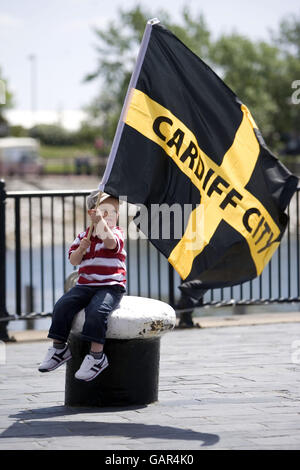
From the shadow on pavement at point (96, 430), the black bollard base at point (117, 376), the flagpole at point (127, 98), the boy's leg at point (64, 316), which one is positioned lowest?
the shadow on pavement at point (96, 430)

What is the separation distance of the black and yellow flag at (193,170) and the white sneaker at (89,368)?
2.36 feet

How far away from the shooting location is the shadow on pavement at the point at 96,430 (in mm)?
4547

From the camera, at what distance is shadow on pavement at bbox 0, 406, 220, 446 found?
14.9 ft

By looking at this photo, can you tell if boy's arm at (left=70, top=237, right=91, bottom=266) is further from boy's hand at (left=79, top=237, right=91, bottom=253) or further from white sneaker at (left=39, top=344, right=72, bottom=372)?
white sneaker at (left=39, top=344, right=72, bottom=372)

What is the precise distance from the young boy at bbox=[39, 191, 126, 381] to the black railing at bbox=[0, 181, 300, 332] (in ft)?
7.30

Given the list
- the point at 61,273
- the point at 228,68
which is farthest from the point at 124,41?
the point at 61,273

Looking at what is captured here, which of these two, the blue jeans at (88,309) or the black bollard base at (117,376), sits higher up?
the blue jeans at (88,309)

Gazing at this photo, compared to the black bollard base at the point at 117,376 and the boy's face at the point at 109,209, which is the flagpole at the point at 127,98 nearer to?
the boy's face at the point at 109,209

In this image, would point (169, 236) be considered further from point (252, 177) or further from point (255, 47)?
point (255, 47)

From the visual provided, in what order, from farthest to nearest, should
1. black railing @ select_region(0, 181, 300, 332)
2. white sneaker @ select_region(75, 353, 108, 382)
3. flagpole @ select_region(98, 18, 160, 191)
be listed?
1. black railing @ select_region(0, 181, 300, 332)
2. flagpole @ select_region(98, 18, 160, 191)
3. white sneaker @ select_region(75, 353, 108, 382)

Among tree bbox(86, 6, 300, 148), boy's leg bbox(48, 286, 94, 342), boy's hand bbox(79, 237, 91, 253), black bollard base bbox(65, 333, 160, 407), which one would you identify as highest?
tree bbox(86, 6, 300, 148)

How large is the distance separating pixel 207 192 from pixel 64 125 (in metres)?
122

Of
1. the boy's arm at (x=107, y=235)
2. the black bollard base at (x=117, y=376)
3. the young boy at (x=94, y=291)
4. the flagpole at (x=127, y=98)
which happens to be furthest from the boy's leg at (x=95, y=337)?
the flagpole at (x=127, y=98)

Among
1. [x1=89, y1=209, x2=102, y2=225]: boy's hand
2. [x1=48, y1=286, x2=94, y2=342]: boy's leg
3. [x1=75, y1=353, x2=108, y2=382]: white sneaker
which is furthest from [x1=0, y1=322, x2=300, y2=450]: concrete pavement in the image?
[x1=89, y1=209, x2=102, y2=225]: boy's hand
